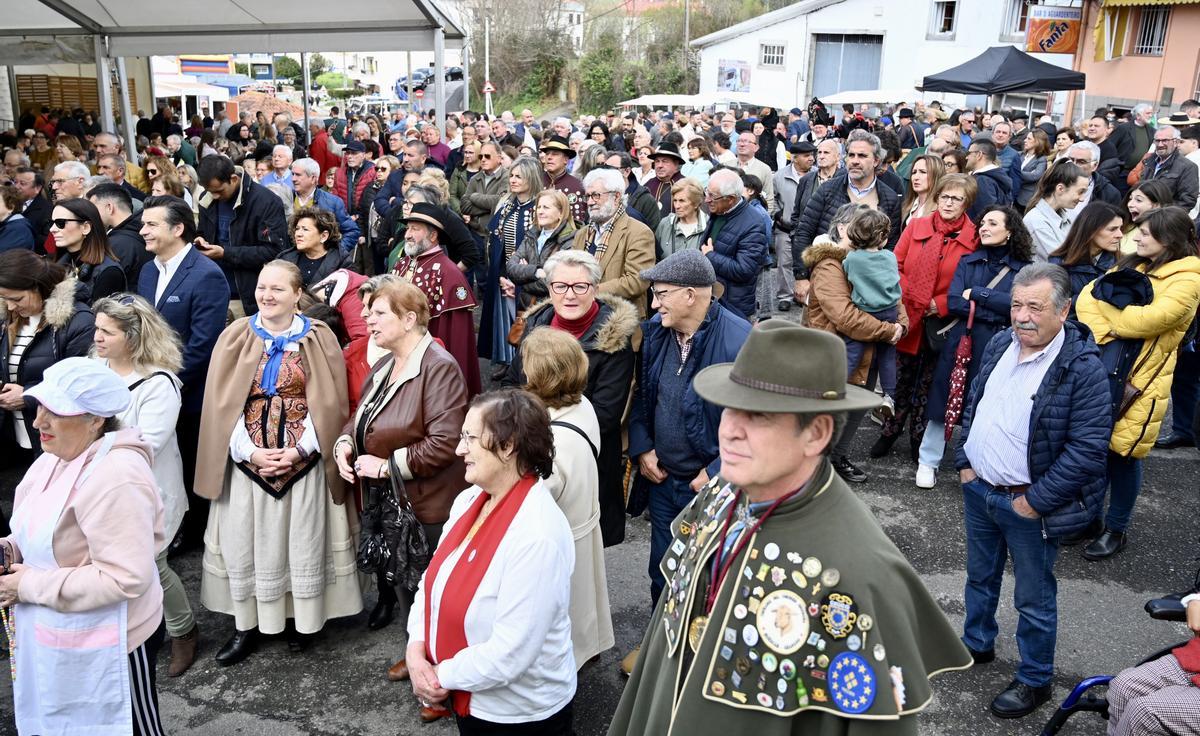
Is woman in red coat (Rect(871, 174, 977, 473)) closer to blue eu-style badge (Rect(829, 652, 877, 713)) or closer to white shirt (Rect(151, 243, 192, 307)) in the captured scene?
white shirt (Rect(151, 243, 192, 307))

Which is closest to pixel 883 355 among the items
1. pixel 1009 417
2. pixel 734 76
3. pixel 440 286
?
pixel 1009 417

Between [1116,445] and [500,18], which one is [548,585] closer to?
[1116,445]

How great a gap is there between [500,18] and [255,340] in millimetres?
49241

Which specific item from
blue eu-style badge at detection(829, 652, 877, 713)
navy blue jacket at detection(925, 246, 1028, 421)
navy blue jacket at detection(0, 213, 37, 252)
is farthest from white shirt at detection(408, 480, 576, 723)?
navy blue jacket at detection(0, 213, 37, 252)

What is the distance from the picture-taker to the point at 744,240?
6.97 metres

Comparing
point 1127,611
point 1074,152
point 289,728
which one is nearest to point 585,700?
point 289,728

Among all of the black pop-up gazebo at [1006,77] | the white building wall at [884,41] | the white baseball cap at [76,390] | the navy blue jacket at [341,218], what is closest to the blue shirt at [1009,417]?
the white baseball cap at [76,390]

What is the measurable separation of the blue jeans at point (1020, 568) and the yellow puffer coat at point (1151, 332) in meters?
1.48

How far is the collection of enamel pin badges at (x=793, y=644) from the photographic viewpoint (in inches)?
79.0

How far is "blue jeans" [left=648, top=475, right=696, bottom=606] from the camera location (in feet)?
14.3

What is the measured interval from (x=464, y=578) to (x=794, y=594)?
1226mm

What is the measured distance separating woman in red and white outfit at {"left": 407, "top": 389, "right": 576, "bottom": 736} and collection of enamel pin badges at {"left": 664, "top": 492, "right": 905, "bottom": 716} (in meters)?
0.84

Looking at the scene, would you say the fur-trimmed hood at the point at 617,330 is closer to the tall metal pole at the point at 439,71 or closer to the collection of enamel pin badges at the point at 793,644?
the collection of enamel pin badges at the point at 793,644

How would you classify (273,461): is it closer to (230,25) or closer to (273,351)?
(273,351)
